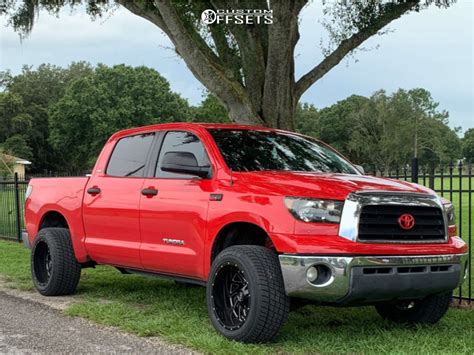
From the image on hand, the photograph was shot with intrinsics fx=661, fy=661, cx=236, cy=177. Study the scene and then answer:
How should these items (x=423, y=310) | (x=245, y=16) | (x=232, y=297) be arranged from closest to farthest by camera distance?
(x=232, y=297), (x=423, y=310), (x=245, y=16)

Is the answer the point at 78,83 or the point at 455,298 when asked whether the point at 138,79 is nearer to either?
the point at 78,83

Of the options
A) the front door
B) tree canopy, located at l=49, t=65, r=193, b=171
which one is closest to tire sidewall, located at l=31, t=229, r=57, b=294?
the front door

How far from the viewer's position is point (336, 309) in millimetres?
7180

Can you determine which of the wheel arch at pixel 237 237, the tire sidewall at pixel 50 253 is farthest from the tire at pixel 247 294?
the tire sidewall at pixel 50 253

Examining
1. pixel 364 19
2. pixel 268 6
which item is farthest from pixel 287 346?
pixel 364 19

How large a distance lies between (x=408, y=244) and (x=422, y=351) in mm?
841

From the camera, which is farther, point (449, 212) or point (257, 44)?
point (257, 44)

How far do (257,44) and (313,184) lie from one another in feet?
20.8

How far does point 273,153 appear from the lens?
21.5 feet

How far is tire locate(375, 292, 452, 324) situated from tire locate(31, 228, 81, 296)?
12.2 feet

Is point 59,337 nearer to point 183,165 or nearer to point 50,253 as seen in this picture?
point 183,165

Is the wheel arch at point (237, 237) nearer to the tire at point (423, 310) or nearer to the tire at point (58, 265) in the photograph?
the tire at point (423, 310)

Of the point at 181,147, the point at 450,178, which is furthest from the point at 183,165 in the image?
the point at 450,178

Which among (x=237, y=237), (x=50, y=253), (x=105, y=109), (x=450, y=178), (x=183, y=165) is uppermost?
(x=105, y=109)
